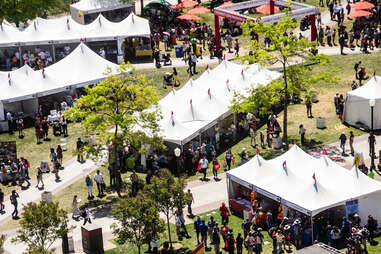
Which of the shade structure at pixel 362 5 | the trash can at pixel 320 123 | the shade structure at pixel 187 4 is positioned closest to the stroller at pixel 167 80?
the trash can at pixel 320 123

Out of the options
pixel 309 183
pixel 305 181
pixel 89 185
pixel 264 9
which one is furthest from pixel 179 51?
pixel 309 183

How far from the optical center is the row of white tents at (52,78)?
168ft

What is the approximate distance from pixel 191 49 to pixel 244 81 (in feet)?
42.8

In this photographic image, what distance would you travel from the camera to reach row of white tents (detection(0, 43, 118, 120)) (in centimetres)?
5123

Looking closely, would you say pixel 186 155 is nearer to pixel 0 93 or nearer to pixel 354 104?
pixel 354 104

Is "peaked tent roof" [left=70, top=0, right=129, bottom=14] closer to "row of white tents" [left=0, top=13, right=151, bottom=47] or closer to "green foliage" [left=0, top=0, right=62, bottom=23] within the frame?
"green foliage" [left=0, top=0, right=62, bottom=23]

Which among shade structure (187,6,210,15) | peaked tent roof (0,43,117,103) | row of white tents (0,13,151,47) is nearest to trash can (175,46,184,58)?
row of white tents (0,13,151,47)

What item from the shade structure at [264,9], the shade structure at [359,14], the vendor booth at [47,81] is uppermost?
the shade structure at [264,9]

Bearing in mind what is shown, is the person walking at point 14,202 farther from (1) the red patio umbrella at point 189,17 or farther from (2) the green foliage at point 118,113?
(1) the red patio umbrella at point 189,17

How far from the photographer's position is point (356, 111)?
4656 cm

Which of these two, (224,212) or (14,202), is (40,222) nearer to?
(14,202)

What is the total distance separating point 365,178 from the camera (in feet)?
117

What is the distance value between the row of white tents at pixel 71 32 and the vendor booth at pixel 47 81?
557cm

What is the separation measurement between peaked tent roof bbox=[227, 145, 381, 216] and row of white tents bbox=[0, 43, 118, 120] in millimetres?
17688
